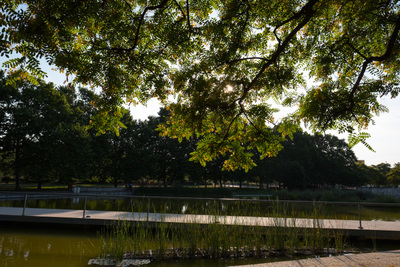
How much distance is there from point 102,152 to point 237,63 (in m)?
34.7

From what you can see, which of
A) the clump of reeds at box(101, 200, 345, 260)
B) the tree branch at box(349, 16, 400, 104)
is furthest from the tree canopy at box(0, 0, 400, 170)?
the clump of reeds at box(101, 200, 345, 260)

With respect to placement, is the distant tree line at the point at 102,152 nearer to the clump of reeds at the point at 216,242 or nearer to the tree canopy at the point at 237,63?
the tree canopy at the point at 237,63

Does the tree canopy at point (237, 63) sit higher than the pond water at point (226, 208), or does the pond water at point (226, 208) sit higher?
the tree canopy at point (237, 63)

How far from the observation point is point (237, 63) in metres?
6.30

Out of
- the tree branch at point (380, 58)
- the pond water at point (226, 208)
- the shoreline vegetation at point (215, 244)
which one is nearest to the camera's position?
the tree branch at point (380, 58)

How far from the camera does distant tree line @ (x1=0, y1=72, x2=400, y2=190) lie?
1168 inches

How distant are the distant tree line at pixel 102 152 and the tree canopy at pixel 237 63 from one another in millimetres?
1035

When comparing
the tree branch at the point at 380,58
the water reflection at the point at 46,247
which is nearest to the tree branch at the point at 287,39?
the tree branch at the point at 380,58

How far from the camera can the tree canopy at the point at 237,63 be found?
5633 millimetres

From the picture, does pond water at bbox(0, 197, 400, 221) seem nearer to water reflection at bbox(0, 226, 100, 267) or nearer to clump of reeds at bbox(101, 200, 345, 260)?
clump of reeds at bbox(101, 200, 345, 260)

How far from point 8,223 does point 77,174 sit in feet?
72.1

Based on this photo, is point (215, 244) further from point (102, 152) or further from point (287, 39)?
point (102, 152)

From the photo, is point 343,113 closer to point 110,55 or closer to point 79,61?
point 110,55

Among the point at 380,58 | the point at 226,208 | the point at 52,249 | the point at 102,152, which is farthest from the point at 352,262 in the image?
the point at 102,152
